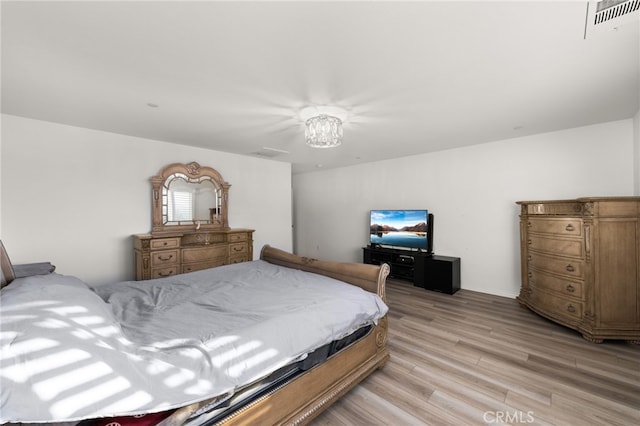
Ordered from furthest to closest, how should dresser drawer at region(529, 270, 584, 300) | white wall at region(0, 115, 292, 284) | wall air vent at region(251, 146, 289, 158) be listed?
wall air vent at region(251, 146, 289, 158)
white wall at region(0, 115, 292, 284)
dresser drawer at region(529, 270, 584, 300)

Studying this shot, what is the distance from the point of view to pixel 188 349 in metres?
1.28

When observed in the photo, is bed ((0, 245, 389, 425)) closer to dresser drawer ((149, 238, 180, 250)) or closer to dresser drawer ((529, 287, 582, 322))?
dresser drawer ((149, 238, 180, 250))

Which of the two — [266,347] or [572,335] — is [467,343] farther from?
[266,347]

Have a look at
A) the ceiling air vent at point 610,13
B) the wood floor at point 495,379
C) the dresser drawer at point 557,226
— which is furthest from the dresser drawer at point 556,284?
the ceiling air vent at point 610,13

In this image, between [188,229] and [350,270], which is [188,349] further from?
[188,229]

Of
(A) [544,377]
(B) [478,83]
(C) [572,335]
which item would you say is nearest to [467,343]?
(A) [544,377]

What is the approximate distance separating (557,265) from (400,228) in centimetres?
239

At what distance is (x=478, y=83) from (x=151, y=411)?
9.85ft

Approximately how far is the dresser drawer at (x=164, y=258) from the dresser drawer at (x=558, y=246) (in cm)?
490

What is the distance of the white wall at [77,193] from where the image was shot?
297 centimetres

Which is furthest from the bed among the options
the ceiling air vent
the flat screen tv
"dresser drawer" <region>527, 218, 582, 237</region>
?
the flat screen tv

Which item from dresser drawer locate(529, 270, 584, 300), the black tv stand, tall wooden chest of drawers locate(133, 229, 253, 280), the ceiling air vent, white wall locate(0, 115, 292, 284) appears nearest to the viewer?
the ceiling air vent

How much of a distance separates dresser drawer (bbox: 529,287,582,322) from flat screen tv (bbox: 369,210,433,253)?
1.68 metres

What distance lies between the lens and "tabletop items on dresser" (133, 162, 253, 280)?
359 cm
